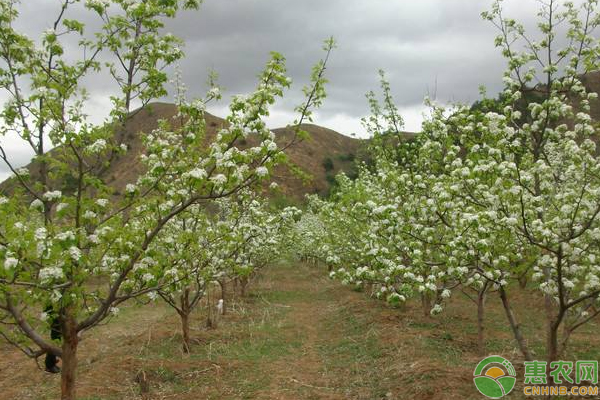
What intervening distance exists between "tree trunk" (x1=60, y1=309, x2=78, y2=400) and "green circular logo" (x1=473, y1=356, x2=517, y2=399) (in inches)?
305

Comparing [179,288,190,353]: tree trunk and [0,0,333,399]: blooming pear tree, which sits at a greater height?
[0,0,333,399]: blooming pear tree

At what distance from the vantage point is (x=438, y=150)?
33.5 feet

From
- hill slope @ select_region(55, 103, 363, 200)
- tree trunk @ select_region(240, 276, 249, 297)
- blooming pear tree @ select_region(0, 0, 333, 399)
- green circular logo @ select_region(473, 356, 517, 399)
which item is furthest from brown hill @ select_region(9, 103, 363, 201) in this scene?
blooming pear tree @ select_region(0, 0, 333, 399)

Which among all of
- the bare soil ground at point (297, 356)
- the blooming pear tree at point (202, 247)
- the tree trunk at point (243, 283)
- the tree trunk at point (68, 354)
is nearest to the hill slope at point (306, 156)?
the tree trunk at point (243, 283)

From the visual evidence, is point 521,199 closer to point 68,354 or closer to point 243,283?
point 68,354

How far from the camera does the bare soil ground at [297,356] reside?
37.0ft

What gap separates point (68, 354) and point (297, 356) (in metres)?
8.00

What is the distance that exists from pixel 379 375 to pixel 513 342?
4995 millimetres

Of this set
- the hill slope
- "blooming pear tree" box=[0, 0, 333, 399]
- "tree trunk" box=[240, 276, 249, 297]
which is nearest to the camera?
"blooming pear tree" box=[0, 0, 333, 399]

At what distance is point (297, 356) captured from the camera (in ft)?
48.0

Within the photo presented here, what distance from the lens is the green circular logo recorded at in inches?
385

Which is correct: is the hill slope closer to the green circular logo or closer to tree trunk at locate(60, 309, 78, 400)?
the green circular logo

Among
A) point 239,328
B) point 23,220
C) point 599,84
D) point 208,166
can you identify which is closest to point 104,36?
point 208,166

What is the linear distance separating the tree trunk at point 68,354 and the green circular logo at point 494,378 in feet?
25.4
